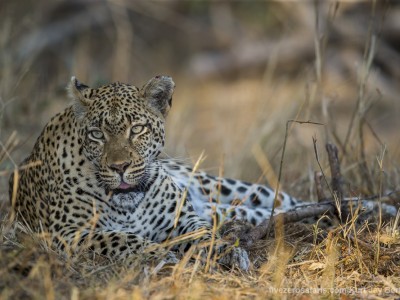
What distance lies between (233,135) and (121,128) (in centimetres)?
577

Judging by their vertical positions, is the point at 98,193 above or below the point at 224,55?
below

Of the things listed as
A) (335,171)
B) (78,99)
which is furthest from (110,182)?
(335,171)

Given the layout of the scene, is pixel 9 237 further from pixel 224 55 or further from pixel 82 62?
pixel 224 55

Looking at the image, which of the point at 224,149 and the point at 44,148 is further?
the point at 224,149

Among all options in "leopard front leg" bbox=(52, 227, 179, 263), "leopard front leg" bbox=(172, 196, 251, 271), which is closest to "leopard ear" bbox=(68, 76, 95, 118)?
"leopard front leg" bbox=(52, 227, 179, 263)

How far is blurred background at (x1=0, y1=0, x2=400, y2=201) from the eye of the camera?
10.5 metres

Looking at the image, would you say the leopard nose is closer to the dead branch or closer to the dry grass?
the dry grass

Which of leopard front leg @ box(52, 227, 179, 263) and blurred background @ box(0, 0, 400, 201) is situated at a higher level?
blurred background @ box(0, 0, 400, 201)

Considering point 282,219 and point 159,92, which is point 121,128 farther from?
point 282,219

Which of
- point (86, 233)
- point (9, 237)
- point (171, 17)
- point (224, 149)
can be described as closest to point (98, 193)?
point (86, 233)

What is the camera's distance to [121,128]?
22.1 ft

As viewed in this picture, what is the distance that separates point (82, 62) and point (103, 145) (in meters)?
8.89

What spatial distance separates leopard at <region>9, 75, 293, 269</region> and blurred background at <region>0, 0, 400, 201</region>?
1430mm

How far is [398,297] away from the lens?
18.8 feet
